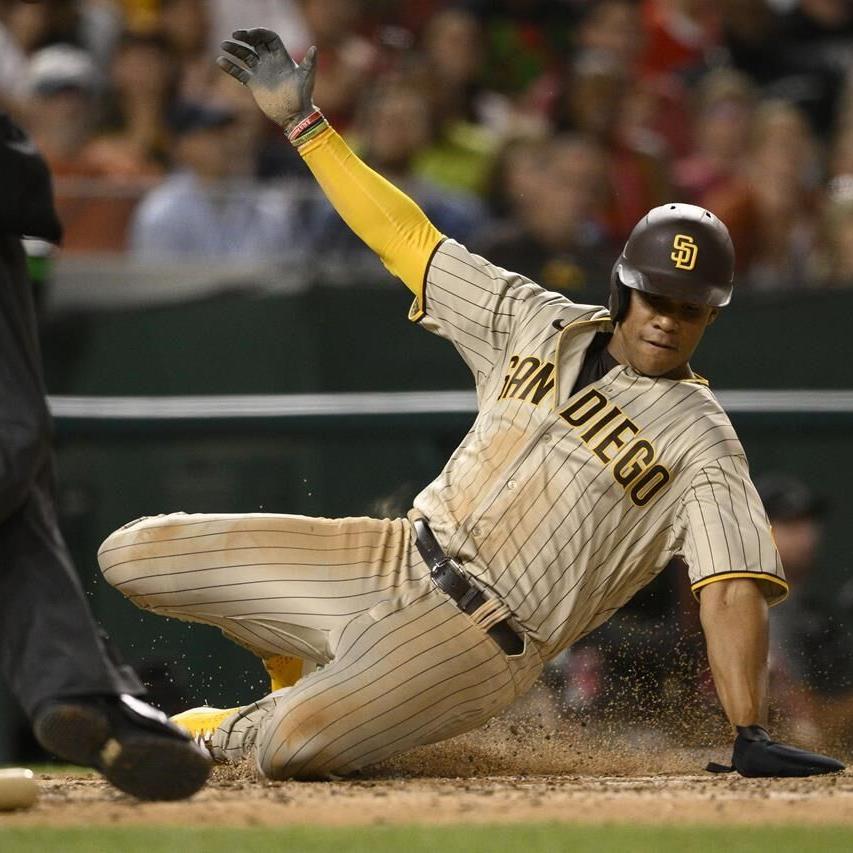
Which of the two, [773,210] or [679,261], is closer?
[679,261]

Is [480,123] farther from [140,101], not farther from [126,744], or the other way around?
[126,744]

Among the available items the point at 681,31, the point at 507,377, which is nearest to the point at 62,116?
the point at 681,31

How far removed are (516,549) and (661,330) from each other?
67cm

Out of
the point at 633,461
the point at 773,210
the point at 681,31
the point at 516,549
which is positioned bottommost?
the point at 516,549

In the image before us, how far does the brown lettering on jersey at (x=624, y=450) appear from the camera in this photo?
4.32 meters

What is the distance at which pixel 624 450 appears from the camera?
4.34 metres

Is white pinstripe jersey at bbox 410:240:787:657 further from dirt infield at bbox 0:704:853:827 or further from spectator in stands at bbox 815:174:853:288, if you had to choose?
spectator in stands at bbox 815:174:853:288

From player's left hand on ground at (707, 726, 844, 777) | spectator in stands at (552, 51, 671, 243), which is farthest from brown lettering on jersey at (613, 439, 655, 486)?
spectator in stands at (552, 51, 671, 243)

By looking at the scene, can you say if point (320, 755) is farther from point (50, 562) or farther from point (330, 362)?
point (330, 362)

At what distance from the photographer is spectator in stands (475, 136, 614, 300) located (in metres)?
6.37

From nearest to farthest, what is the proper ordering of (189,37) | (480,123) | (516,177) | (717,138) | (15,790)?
(15,790) < (516,177) < (717,138) < (480,123) < (189,37)

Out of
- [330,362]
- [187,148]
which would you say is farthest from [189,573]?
[187,148]

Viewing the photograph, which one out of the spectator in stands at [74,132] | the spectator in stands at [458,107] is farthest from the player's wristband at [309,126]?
the spectator in stands at [458,107]

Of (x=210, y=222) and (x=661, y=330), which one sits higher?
(x=210, y=222)
